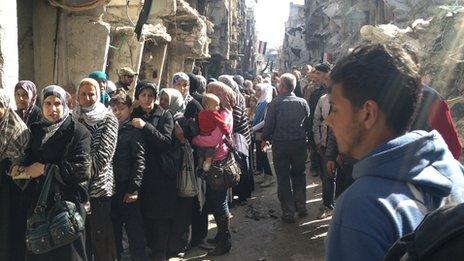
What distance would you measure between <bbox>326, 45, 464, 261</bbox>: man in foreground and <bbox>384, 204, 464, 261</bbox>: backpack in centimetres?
28

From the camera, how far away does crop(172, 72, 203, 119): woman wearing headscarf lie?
488cm

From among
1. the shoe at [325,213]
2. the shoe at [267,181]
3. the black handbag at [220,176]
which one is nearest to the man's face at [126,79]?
the black handbag at [220,176]

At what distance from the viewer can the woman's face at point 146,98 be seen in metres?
4.04

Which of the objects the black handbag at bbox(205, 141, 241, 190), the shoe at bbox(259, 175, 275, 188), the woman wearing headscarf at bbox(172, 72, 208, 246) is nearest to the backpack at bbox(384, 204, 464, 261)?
the black handbag at bbox(205, 141, 241, 190)

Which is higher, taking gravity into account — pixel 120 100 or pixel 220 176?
pixel 120 100

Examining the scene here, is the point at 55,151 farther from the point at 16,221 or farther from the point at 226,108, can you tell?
the point at 226,108

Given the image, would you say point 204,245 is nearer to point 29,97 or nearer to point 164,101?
point 164,101

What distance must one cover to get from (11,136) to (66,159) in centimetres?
47

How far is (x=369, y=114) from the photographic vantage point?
1.23m

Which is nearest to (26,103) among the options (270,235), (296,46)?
(270,235)

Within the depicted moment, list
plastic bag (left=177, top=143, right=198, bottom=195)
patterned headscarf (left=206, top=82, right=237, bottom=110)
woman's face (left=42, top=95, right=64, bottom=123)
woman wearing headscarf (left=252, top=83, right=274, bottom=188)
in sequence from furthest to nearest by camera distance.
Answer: woman wearing headscarf (left=252, top=83, right=274, bottom=188), patterned headscarf (left=206, top=82, right=237, bottom=110), plastic bag (left=177, top=143, right=198, bottom=195), woman's face (left=42, top=95, right=64, bottom=123)

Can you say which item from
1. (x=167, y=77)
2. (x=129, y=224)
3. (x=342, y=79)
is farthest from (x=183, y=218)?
(x=167, y=77)

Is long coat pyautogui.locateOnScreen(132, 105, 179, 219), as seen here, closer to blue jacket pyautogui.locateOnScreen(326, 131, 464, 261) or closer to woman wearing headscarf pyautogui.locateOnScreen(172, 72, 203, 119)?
woman wearing headscarf pyautogui.locateOnScreen(172, 72, 203, 119)

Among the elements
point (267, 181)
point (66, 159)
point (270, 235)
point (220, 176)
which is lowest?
point (270, 235)
